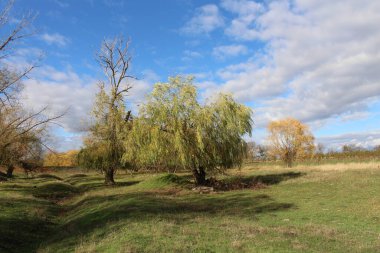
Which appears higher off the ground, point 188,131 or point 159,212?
point 188,131

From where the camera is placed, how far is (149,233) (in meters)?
10.7

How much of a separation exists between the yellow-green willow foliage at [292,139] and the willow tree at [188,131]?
47.6m

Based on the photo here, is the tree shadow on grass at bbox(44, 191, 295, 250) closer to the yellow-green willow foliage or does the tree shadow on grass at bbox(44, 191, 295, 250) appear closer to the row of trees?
the row of trees

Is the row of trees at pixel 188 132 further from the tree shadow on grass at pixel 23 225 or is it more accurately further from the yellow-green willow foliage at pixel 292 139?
the yellow-green willow foliage at pixel 292 139

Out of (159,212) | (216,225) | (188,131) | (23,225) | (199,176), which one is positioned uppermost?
(188,131)

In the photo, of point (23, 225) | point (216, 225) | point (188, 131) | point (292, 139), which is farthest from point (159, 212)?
point (292, 139)

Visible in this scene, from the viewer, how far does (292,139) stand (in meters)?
78.0

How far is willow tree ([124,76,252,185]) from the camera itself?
2661 cm

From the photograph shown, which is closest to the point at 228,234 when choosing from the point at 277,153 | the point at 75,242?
the point at 75,242

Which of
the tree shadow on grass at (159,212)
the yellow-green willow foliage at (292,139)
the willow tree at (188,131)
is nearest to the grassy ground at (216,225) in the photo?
the tree shadow on grass at (159,212)

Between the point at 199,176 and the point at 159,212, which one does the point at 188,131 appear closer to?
the point at 199,176

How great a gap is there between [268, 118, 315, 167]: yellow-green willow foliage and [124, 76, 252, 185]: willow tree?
47.6 meters

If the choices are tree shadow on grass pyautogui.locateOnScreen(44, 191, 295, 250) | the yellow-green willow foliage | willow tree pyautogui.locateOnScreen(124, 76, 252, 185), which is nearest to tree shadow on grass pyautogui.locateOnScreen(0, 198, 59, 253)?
tree shadow on grass pyautogui.locateOnScreen(44, 191, 295, 250)

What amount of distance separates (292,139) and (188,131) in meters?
55.2
